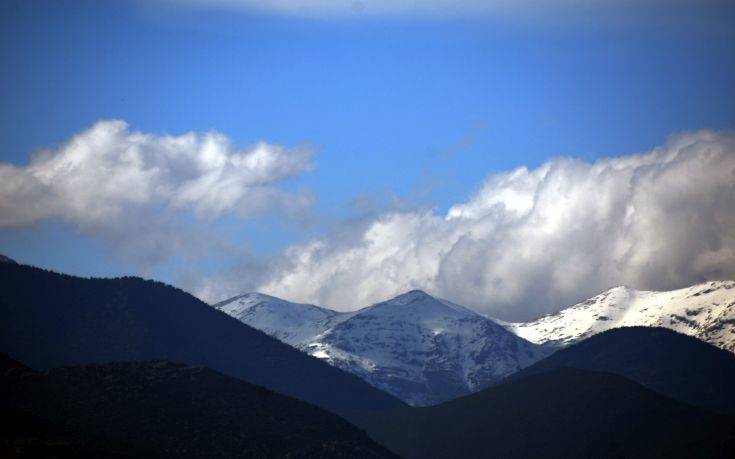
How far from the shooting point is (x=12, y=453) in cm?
19250

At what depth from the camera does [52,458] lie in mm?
196875

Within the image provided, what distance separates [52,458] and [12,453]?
7456mm
